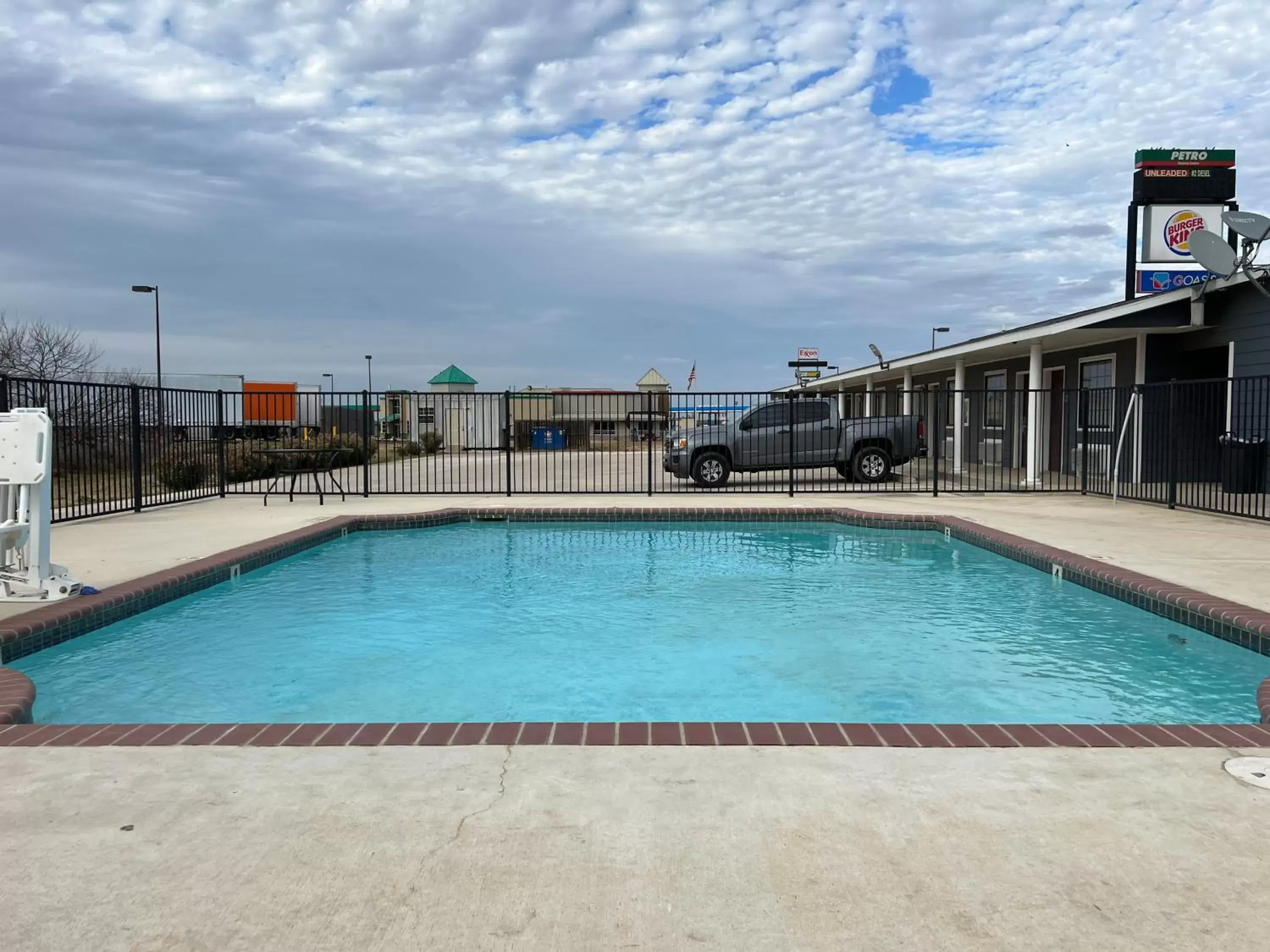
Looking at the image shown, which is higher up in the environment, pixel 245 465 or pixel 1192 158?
pixel 1192 158

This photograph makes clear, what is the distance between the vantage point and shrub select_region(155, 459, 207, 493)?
625 inches

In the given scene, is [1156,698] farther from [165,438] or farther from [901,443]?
[165,438]

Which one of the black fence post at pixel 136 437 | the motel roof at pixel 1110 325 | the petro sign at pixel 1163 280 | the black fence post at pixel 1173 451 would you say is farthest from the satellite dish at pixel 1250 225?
the black fence post at pixel 136 437

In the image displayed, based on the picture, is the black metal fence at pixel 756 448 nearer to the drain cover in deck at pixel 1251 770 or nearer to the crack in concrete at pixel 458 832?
the drain cover in deck at pixel 1251 770

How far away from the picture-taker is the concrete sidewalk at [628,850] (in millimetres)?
2176

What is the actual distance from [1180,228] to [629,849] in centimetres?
2167

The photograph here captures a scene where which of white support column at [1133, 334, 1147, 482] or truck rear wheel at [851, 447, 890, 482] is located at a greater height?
white support column at [1133, 334, 1147, 482]

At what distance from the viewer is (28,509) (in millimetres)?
6215

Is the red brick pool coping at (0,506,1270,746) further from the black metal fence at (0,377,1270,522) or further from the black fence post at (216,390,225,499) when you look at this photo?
the black fence post at (216,390,225,499)

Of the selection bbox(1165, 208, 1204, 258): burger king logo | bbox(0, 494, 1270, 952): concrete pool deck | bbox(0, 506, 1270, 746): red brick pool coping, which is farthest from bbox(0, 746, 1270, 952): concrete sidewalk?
bbox(1165, 208, 1204, 258): burger king logo

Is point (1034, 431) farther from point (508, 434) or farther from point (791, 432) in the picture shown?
point (508, 434)

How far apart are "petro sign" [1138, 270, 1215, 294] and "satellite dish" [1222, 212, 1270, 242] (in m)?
10.3

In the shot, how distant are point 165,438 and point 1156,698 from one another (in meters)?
14.8

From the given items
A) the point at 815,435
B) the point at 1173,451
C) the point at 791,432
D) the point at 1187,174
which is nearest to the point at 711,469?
the point at 815,435
